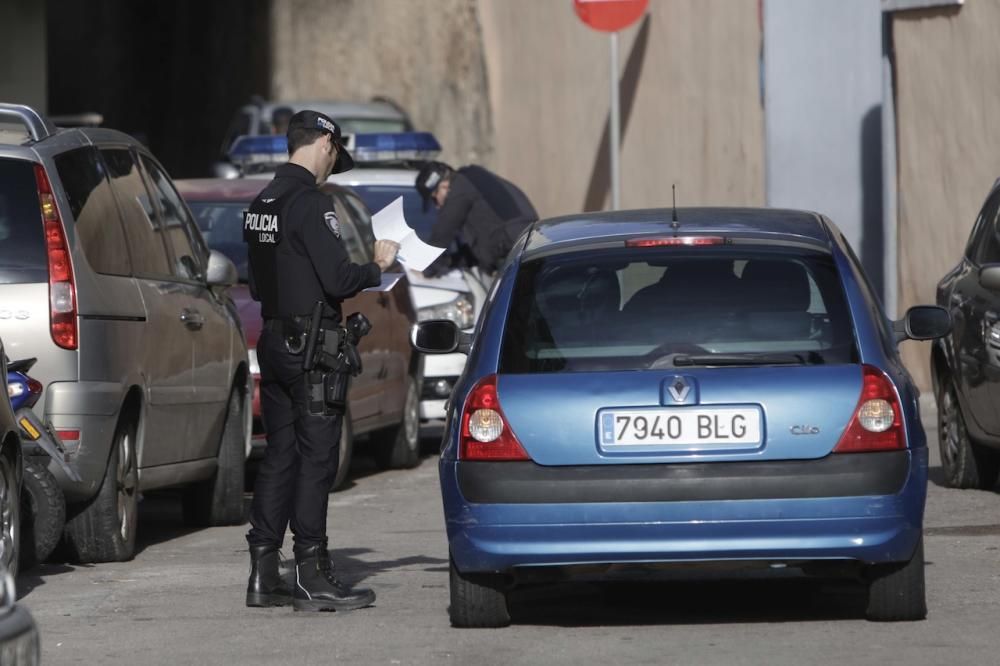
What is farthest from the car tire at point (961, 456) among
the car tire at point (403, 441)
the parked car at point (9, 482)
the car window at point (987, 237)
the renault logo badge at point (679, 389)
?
the parked car at point (9, 482)

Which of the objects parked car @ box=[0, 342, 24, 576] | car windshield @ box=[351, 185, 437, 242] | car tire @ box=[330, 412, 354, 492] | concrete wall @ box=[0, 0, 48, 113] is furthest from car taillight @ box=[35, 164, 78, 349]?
concrete wall @ box=[0, 0, 48, 113]

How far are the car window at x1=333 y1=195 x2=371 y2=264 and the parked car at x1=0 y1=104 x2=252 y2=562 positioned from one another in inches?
98.3

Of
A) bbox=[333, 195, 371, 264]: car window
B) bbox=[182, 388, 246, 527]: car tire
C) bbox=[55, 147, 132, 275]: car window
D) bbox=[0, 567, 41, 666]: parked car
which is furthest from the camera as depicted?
bbox=[333, 195, 371, 264]: car window

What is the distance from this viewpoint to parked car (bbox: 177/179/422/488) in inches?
517

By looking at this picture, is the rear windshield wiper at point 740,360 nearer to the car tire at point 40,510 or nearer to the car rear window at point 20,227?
the car tire at point 40,510

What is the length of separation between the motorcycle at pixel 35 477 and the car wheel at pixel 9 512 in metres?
0.42

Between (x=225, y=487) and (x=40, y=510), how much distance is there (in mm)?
2319

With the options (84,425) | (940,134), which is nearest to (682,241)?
(84,425)

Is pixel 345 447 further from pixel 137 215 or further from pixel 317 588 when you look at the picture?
pixel 317 588

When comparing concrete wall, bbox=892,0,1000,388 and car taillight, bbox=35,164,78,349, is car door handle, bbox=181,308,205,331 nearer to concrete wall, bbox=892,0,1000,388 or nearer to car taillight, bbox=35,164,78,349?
car taillight, bbox=35,164,78,349

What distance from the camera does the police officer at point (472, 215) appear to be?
16078 mm

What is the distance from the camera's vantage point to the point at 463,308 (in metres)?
15.2

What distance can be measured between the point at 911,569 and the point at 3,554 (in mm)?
3229

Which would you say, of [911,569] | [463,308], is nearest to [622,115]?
[463,308]
